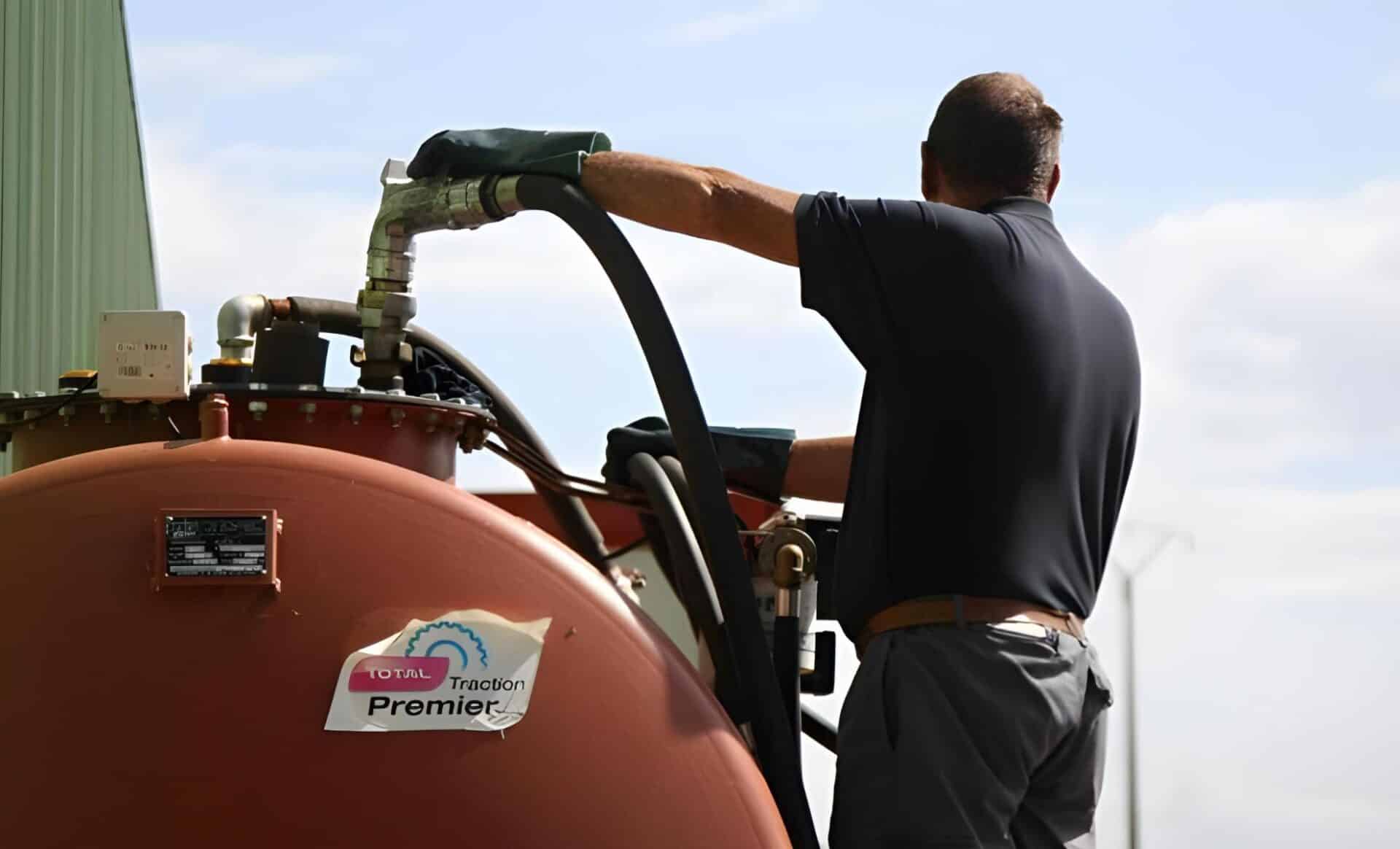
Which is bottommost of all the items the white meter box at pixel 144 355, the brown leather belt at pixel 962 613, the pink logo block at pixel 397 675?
the pink logo block at pixel 397 675

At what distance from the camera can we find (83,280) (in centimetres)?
854

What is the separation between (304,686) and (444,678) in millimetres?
190

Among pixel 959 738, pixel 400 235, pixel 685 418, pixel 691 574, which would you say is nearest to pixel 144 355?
pixel 400 235

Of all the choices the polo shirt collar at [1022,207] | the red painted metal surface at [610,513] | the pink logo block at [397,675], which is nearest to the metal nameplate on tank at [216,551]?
the pink logo block at [397,675]

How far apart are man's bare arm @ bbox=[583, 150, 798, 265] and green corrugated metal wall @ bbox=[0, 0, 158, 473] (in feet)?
14.7

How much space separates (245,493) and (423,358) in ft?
2.95

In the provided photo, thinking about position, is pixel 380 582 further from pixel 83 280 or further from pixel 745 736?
pixel 83 280

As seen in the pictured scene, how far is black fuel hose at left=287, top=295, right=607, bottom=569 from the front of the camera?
3170mm

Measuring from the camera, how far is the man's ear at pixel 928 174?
113 inches

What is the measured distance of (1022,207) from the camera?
2.75 m

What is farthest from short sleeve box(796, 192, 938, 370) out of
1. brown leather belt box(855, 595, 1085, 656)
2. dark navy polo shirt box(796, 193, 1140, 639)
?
brown leather belt box(855, 595, 1085, 656)

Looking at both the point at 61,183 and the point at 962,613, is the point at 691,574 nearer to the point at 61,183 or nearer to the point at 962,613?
the point at 962,613

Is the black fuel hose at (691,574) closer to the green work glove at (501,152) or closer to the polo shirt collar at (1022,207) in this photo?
the green work glove at (501,152)

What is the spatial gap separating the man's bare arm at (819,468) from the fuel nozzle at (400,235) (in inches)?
29.0
